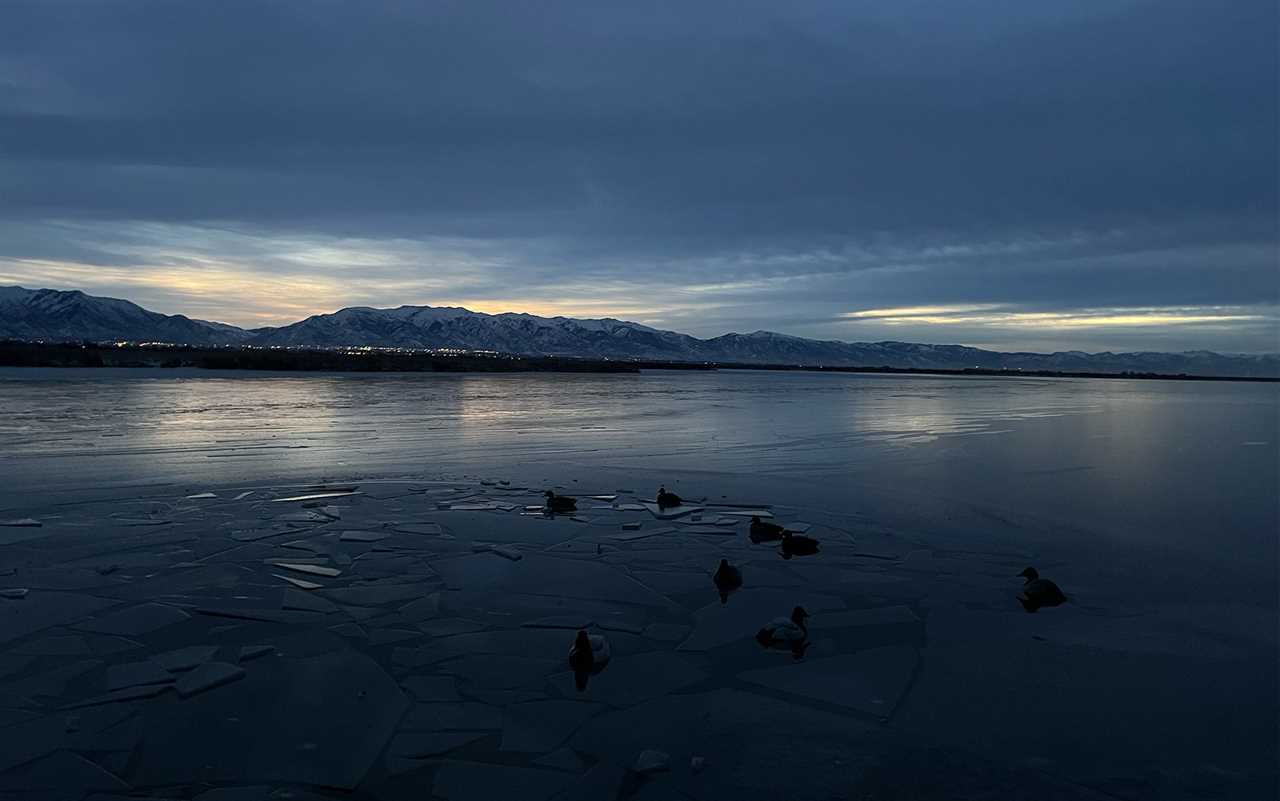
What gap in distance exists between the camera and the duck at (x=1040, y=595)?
7313mm

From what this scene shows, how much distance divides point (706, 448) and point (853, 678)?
14.0 m

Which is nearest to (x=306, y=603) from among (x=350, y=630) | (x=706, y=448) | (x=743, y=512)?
(x=350, y=630)

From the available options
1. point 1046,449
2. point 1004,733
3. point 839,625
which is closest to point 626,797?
point 1004,733

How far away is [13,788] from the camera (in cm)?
403

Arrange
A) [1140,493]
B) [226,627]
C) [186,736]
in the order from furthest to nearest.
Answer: [1140,493] < [226,627] < [186,736]

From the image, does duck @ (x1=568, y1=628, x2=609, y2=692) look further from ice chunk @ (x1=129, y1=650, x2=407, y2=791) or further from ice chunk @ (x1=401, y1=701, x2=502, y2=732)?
ice chunk @ (x1=129, y1=650, x2=407, y2=791)

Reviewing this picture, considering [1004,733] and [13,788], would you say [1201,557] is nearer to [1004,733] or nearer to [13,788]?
[1004,733]

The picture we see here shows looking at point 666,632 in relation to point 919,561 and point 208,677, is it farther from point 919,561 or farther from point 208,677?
point 919,561

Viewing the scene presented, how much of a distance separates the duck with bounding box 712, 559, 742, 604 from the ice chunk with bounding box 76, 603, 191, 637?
4.73m

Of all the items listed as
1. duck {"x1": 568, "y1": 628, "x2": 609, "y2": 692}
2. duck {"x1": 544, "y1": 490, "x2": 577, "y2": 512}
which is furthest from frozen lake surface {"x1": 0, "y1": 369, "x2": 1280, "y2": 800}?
duck {"x1": 544, "y1": 490, "x2": 577, "y2": 512}

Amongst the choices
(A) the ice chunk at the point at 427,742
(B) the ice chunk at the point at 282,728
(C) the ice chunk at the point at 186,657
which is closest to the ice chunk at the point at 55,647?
(C) the ice chunk at the point at 186,657

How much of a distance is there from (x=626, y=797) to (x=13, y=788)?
3191 mm

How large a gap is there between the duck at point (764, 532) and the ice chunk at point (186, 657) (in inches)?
237

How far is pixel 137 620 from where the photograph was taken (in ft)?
21.0
